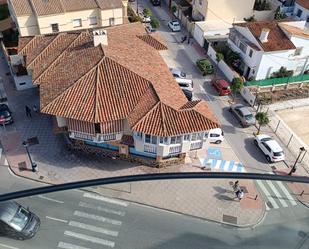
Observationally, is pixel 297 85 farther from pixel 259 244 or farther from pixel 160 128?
pixel 259 244

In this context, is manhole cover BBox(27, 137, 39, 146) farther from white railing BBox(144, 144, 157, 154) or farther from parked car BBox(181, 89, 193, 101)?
parked car BBox(181, 89, 193, 101)

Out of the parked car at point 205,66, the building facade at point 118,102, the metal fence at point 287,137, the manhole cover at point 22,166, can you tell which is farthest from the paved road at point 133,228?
the parked car at point 205,66

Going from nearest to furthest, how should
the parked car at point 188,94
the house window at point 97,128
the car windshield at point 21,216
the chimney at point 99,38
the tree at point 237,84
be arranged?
the car windshield at point 21,216 → the house window at point 97,128 → the chimney at point 99,38 → the parked car at point 188,94 → the tree at point 237,84

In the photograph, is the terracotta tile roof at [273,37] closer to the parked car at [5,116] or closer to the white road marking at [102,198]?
the parked car at [5,116]

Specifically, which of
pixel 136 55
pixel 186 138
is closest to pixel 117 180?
pixel 186 138

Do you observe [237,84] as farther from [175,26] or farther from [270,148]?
[175,26]

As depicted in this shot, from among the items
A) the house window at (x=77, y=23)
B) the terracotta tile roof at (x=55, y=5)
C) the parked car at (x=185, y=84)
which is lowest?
the parked car at (x=185, y=84)

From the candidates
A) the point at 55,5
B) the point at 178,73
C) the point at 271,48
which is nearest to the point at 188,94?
the point at 178,73
